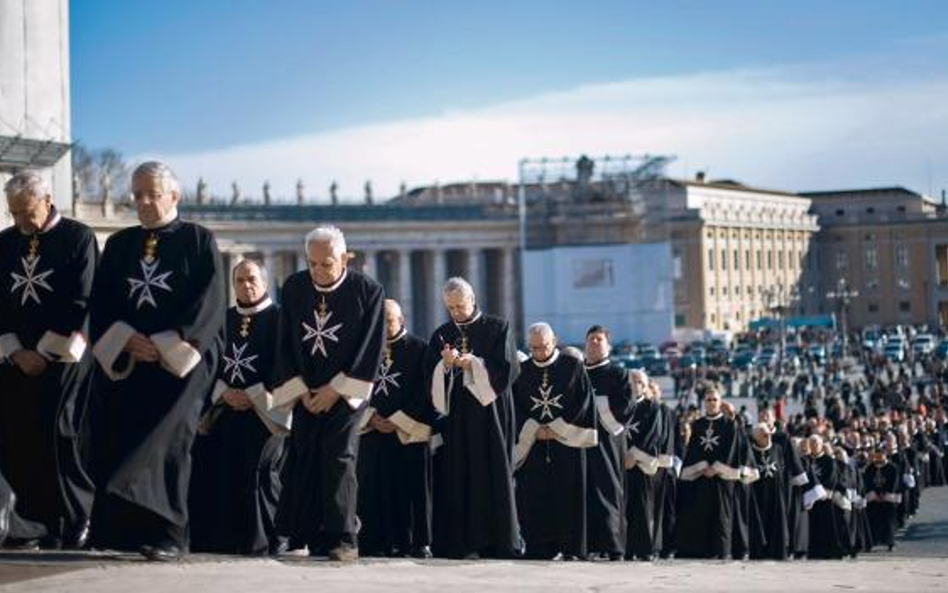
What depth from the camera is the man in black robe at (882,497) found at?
25781 mm

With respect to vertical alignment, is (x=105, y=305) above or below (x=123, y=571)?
above

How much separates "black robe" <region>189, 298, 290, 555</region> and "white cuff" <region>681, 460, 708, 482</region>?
24.8ft

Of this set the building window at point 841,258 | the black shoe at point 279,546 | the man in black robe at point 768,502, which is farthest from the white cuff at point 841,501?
the building window at point 841,258

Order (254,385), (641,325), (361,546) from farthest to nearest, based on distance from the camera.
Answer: (641,325) → (361,546) → (254,385)

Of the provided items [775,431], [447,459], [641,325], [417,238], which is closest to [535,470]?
[447,459]

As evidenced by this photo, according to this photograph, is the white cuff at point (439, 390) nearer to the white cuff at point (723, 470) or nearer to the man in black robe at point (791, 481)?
the white cuff at point (723, 470)

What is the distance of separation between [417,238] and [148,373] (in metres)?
96.3

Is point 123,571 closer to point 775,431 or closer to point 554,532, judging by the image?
point 554,532

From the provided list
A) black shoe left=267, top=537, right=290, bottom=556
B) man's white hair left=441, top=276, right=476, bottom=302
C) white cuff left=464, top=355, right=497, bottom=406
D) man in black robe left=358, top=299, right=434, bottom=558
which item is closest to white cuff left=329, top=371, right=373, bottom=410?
black shoe left=267, top=537, right=290, bottom=556

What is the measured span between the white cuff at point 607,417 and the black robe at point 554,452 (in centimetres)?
102

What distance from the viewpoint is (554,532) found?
14.1 metres

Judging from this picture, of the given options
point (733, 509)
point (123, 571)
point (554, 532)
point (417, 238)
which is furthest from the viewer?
point (417, 238)

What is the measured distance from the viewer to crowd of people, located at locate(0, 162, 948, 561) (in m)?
9.94

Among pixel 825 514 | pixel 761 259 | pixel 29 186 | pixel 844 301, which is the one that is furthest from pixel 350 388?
pixel 761 259
